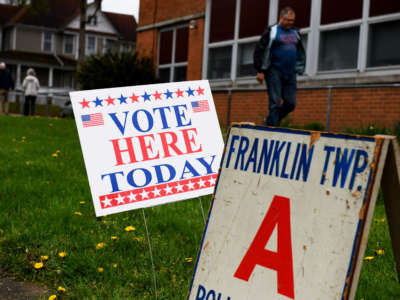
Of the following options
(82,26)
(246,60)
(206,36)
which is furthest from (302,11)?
(82,26)

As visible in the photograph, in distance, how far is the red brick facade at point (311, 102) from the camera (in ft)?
36.1

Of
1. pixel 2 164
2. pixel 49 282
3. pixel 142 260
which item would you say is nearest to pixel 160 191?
pixel 142 260

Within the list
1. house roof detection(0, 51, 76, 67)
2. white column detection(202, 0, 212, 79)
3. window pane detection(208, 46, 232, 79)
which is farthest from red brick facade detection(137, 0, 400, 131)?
house roof detection(0, 51, 76, 67)

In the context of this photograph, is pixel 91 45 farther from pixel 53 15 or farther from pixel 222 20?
pixel 222 20

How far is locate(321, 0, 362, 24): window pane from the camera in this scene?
12.5 m

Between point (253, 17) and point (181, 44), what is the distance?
383cm

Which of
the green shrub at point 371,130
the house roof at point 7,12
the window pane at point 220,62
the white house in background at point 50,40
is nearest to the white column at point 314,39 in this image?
the green shrub at point 371,130

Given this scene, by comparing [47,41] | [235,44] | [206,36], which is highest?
[47,41]

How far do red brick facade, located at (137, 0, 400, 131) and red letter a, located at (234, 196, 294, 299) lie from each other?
867 centimetres

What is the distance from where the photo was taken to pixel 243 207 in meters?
2.44

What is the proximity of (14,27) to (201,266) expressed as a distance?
48.5 metres

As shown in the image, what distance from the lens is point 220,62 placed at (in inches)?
663

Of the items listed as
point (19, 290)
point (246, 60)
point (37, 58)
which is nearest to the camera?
point (19, 290)

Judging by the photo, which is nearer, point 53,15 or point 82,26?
point 82,26
